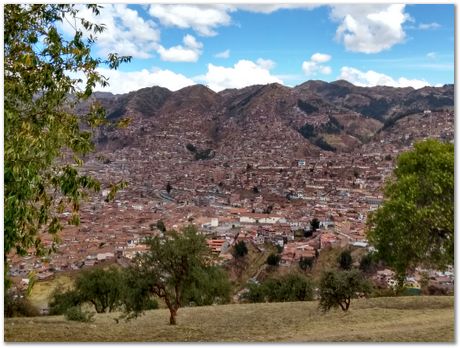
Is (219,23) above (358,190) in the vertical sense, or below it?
above

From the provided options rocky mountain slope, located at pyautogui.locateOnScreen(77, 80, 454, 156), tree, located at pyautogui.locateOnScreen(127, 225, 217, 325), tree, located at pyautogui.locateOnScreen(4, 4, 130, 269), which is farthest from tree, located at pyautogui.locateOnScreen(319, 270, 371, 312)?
tree, located at pyautogui.locateOnScreen(4, 4, 130, 269)

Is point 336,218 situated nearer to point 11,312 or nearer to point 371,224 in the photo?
point 371,224

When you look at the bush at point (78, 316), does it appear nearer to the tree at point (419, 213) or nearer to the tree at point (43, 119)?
the tree at point (43, 119)

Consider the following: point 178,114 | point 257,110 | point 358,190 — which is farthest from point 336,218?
point 178,114

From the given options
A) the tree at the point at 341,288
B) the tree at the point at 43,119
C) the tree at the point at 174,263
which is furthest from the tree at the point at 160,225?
the tree at the point at 43,119

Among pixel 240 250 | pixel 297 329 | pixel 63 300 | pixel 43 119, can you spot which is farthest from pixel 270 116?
pixel 43 119

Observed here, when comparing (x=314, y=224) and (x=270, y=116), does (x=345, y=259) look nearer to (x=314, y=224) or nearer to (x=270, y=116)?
(x=314, y=224)

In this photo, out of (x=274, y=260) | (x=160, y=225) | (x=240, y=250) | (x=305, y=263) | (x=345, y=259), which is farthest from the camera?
(x=274, y=260)
